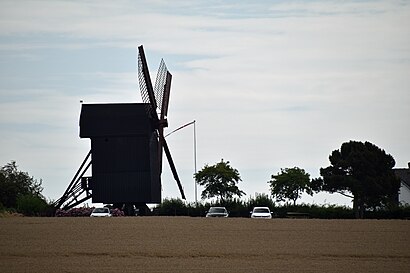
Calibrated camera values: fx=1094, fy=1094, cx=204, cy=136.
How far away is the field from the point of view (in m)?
44.8

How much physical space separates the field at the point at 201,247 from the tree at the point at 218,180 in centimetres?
6020

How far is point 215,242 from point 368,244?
7715 millimetres

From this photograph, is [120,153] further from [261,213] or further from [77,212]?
[261,213]

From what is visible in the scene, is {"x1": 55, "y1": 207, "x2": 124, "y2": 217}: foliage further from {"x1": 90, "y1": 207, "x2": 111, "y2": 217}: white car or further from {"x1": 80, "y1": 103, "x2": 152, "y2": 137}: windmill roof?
{"x1": 80, "y1": 103, "x2": 152, "y2": 137}: windmill roof

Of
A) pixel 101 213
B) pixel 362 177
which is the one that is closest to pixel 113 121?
pixel 101 213

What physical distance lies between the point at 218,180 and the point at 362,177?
22.0m

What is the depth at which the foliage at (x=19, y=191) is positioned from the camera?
99.6m

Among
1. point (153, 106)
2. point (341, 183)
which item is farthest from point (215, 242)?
point (341, 183)

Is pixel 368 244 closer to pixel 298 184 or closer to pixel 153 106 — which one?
pixel 153 106

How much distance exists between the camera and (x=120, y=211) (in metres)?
96.5

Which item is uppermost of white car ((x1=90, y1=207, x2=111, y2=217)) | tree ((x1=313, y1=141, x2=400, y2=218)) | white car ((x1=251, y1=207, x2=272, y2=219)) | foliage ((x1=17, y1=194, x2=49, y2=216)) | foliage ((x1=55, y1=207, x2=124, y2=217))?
tree ((x1=313, y1=141, x2=400, y2=218))

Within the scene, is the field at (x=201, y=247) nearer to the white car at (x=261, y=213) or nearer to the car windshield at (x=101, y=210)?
the white car at (x=261, y=213)

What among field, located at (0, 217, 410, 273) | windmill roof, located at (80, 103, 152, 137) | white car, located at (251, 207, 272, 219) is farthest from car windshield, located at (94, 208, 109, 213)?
field, located at (0, 217, 410, 273)

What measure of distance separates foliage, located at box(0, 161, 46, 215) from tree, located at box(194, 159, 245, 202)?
21.0 metres
